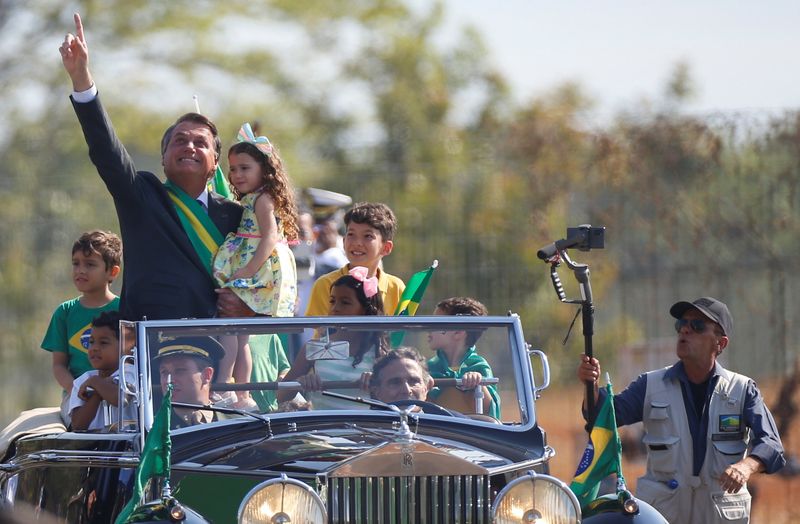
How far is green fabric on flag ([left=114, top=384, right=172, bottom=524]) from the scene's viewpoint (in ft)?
16.2

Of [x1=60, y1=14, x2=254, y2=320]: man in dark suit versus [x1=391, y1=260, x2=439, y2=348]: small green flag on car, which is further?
[x1=391, y1=260, x2=439, y2=348]: small green flag on car

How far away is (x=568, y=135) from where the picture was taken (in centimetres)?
1382

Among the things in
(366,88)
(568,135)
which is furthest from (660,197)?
(366,88)

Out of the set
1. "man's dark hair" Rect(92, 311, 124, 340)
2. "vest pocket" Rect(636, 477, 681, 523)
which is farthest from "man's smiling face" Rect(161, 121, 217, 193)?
"vest pocket" Rect(636, 477, 681, 523)

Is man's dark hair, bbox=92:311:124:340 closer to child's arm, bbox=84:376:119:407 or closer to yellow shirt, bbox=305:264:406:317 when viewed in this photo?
child's arm, bbox=84:376:119:407

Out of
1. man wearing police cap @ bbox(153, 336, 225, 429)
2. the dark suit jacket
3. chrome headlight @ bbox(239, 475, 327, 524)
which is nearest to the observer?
chrome headlight @ bbox(239, 475, 327, 524)

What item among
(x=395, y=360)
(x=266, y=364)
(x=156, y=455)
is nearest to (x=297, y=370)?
(x=266, y=364)

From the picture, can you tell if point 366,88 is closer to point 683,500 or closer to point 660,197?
point 660,197

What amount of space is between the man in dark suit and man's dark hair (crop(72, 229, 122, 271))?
1.05 m

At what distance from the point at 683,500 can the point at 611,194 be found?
579cm

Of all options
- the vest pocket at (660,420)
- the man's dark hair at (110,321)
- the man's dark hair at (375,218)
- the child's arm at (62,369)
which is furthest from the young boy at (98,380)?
the vest pocket at (660,420)

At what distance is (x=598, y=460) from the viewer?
5594 mm

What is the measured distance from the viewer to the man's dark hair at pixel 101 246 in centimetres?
732

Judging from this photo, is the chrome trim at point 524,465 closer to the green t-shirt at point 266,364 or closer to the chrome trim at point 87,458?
the green t-shirt at point 266,364
